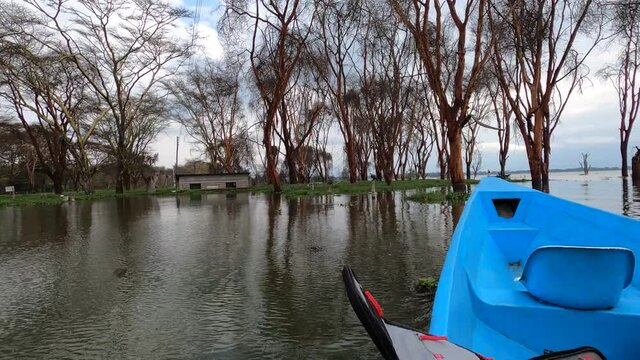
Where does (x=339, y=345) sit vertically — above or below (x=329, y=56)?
below

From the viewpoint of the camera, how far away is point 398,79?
25.6 m

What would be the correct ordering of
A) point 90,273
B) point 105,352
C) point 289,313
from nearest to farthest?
1. point 105,352
2. point 289,313
3. point 90,273

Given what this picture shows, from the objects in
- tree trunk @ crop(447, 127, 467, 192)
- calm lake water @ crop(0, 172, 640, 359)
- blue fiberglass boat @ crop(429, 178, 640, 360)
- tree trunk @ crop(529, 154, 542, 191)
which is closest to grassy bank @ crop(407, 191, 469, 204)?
tree trunk @ crop(447, 127, 467, 192)

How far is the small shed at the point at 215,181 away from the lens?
31672 millimetres

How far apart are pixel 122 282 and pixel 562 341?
14.4 ft

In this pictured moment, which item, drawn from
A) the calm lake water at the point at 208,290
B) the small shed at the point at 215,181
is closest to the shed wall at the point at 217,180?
the small shed at the point at 215,181

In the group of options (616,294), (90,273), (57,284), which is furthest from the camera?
(90,273)

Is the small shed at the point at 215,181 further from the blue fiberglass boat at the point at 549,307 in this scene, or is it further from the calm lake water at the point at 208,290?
the blue fiberglass boat at the point at 549,307

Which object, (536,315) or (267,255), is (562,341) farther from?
(267,255)

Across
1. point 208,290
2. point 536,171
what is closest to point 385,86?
point 536,171

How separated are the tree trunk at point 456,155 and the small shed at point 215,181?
19036 mm

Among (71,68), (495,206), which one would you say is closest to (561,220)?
(495,206)

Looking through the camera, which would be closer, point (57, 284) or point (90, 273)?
point (57, 284)

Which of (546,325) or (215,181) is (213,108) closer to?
(215,181)
